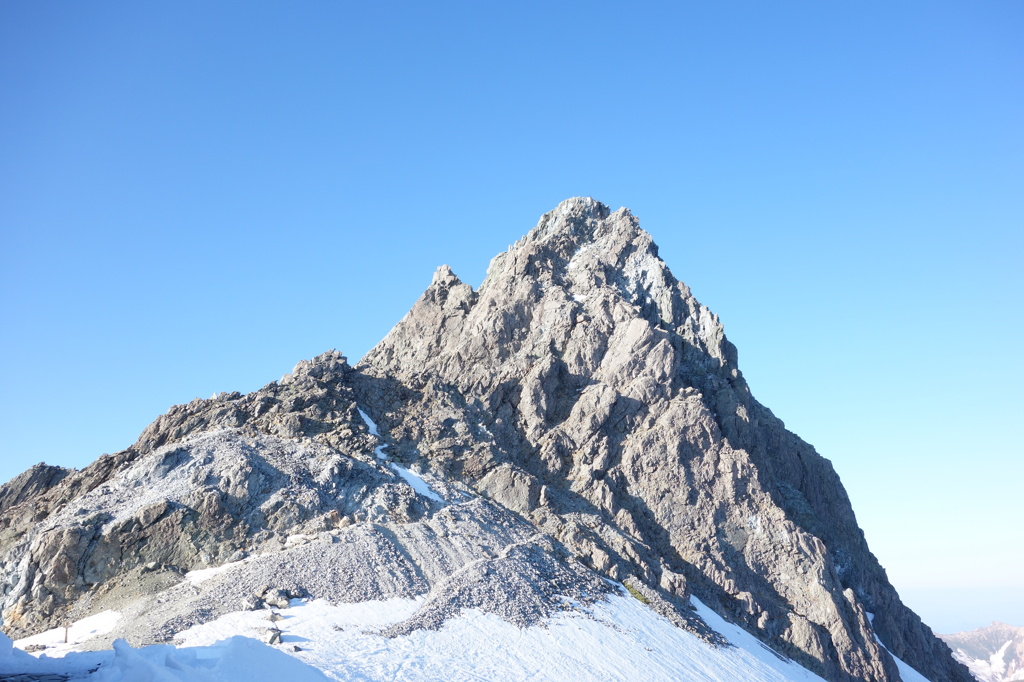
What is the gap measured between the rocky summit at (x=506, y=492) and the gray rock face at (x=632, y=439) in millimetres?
202

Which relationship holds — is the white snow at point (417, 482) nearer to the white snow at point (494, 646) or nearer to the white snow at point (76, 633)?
the white snow at point (494, 646)

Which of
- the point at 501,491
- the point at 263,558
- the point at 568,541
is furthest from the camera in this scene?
the point at 501,491

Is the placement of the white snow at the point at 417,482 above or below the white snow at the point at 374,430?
below

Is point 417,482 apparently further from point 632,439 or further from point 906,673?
point 906,673

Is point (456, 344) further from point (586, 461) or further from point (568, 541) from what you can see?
point (568, 541)

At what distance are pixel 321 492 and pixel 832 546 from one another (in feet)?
158

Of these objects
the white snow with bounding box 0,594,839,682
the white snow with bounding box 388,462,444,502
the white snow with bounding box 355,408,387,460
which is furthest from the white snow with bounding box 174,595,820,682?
the white snow with bounding box 355,408,387,460

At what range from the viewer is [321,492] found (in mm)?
55250

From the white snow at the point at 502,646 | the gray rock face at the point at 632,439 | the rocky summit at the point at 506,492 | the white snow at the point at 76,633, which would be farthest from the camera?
the gray rock face at the point at 632,439

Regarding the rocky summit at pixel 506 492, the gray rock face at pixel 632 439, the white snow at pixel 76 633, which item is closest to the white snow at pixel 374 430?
the rocky summit at pixel 506 492

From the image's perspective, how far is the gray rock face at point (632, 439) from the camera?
61.2 m

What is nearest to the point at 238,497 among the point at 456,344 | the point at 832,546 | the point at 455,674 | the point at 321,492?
the point at 321,492

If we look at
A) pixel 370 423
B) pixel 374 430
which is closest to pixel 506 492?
pixel 374 430

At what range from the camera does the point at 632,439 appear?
224 ft
